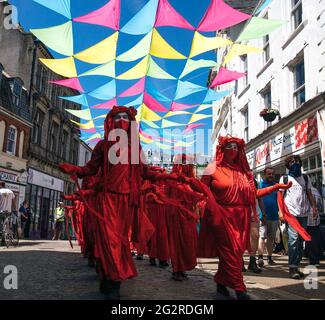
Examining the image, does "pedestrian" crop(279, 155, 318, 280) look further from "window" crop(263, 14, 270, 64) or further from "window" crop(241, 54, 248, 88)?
"window" crop(241, 54, 248, 88)

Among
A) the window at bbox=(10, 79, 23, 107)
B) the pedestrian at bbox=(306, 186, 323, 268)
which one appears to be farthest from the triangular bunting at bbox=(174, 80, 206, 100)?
the window at bbox=(10, 79, 23, 107)

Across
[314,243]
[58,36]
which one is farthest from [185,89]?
[314,243]

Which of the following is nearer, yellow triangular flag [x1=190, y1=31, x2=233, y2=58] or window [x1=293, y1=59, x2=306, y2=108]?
yellow triangular flag [x1=190, y1=31, x2=233, y2=58]

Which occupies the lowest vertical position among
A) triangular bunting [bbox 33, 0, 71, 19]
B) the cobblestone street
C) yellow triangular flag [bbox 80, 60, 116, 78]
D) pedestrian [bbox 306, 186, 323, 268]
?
the cobblestone street

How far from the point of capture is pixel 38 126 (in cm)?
2502

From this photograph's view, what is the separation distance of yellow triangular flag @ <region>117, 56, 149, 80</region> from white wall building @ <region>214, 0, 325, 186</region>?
4243mm

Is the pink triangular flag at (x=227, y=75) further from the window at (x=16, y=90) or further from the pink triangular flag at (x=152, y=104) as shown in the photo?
the window at (x=16, y=90)

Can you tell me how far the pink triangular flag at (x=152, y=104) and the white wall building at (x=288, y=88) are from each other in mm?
4411

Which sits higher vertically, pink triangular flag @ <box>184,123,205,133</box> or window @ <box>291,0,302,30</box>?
window @ <box>291,0,302,30</box>

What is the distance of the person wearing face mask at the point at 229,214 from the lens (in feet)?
12.7

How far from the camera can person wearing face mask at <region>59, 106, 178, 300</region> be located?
11.4ft
